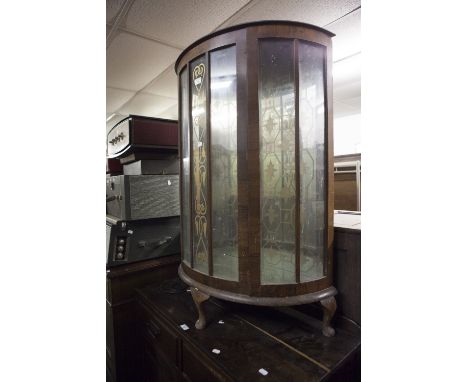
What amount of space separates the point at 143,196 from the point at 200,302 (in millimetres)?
926

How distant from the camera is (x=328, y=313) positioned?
49.5 inches

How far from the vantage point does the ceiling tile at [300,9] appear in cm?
181

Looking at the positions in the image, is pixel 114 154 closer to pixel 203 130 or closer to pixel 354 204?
pixel 203 130

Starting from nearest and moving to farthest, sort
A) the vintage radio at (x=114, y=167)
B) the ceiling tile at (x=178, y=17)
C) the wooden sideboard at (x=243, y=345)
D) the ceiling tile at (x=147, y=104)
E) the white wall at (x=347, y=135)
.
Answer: the wooden sideboard at (x=243, y=345) → the ceiling tile at (x=178, y=17) → the vintage radio at (x=114, y=167) → the ceiling tile at (x=147, y=104) → the white wall at (x=347, y=135)

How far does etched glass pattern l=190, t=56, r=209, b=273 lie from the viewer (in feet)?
4.40

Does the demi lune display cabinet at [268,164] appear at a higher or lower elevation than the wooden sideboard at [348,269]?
higher

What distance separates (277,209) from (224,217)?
258 mm

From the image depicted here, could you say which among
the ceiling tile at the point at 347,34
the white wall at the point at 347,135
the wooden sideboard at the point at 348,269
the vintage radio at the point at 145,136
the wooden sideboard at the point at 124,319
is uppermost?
the ceiling tile at the point at 347,34

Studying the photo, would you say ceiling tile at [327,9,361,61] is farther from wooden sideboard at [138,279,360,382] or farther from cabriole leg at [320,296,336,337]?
wooden sideboard at [138,279,360,382]

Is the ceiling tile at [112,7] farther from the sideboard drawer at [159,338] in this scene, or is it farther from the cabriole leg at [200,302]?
the sideboard drawer at [159,338]

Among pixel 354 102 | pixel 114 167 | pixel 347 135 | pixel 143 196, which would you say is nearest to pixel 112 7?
pixel 143 196

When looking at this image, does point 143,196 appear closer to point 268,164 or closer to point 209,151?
point 209,151

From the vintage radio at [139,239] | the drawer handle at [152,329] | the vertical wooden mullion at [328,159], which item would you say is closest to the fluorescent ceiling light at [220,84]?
the vertical wooden mullion at [328,159]

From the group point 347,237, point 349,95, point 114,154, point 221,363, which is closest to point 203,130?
point 347,237
